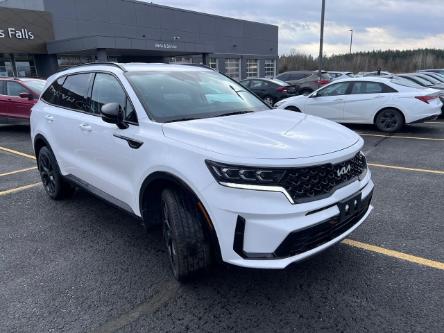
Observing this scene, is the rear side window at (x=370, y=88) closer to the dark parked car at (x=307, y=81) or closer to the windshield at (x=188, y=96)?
the windshield at (x=188, y=96)

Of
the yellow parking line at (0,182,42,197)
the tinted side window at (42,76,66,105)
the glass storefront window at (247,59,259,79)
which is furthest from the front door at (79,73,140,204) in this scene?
the glass storefront window at (247,59,259,79)

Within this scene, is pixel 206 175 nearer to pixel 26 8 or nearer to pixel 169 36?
pixel 26 8

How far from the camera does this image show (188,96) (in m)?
3.75

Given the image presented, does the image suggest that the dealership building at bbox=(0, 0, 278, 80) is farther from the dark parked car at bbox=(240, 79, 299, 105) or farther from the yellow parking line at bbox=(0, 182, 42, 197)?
the yellow parking line at bbox=(0, 182, 42, 197)

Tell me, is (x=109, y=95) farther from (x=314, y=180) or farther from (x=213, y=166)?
(x=314, y=180)

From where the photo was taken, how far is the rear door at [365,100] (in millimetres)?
10086

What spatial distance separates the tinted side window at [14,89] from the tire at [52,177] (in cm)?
676

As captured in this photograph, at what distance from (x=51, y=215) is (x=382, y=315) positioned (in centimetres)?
389

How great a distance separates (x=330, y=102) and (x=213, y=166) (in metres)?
9.09

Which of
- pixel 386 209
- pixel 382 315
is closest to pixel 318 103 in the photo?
pixel 386 209

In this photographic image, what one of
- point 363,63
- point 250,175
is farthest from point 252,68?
point 250,175

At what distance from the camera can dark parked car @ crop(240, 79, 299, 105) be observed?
1669 cm

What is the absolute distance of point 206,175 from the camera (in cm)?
260

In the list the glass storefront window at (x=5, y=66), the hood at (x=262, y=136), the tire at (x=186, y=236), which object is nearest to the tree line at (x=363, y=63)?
the glass storefront window at (x=5, y=66)
